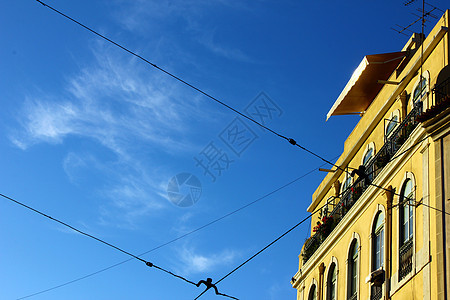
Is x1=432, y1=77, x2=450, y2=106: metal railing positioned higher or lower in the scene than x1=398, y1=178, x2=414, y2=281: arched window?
higher

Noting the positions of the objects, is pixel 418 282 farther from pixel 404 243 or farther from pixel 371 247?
pixel 371 247

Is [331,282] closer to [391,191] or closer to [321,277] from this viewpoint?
[321,277]

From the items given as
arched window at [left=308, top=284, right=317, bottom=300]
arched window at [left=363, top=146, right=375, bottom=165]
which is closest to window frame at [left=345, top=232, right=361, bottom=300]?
arched window at [left=363, top=146, right=375, bottom=165]

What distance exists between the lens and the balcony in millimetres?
21688

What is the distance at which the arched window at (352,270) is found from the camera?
78.2 ft

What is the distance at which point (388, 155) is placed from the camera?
22.5 m

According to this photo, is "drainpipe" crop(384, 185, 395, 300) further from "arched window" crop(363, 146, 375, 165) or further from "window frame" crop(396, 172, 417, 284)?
"arched window" crop(363, 146, 375, 165)

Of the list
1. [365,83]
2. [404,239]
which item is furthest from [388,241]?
[365,83]

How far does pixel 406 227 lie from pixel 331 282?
20.2 ft

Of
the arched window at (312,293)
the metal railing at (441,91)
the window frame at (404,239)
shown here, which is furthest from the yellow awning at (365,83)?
the arched window at (312,293)

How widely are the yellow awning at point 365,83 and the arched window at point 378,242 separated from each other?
5.19 metres

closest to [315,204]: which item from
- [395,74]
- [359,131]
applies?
[359,131]

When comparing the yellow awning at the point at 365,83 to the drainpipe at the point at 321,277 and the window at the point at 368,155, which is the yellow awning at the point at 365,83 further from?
the drainpipe at the point at 321,277

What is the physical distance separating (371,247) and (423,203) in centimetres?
345
